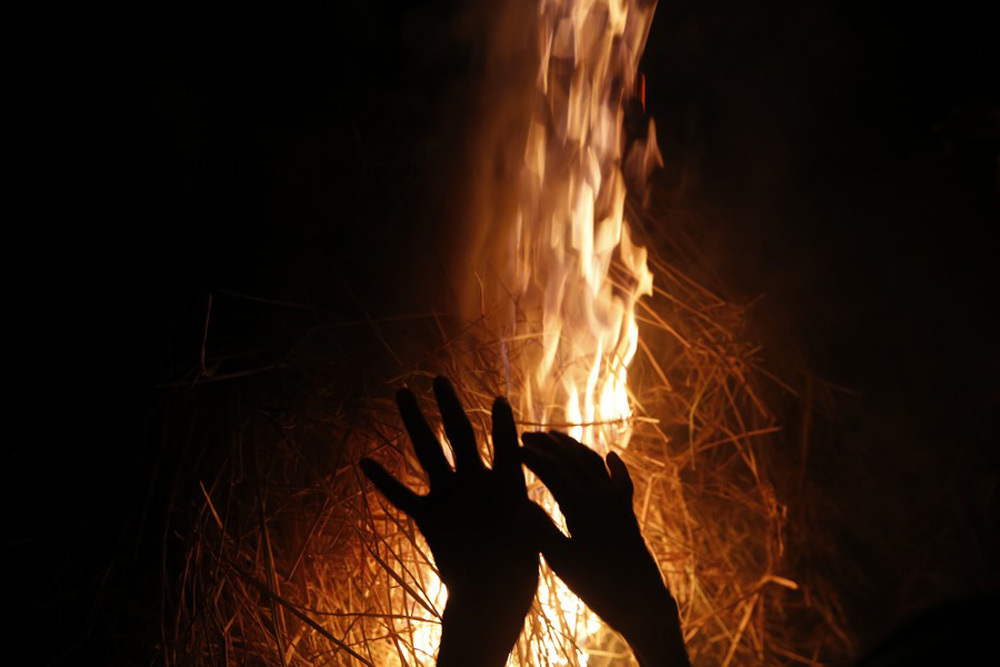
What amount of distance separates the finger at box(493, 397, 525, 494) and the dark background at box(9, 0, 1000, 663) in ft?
2.68

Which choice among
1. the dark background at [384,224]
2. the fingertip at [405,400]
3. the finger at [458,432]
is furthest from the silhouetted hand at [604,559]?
the dark background at [384,224]

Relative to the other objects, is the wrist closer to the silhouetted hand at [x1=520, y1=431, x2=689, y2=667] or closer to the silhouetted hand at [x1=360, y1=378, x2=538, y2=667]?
the silhouetted hand at [x1=360, y1=378, x2=538, y2=667]

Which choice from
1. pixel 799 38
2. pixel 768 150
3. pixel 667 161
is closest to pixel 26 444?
pixel 667 161

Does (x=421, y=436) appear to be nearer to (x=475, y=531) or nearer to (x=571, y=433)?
(x=475, y=531)

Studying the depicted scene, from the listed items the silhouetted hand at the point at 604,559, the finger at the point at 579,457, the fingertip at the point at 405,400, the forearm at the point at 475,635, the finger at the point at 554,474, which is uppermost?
the fingertip at the point at 405,400

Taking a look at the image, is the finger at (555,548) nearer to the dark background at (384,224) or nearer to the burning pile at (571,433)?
the burning pile at (571,433)

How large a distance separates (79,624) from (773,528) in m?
1.87

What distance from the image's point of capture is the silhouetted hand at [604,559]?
1.17 m

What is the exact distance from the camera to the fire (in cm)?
181

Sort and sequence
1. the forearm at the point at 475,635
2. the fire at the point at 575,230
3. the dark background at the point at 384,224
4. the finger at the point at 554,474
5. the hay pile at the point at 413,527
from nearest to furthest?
the forearm at the point at 475,635 → the finger at the point at 554,474 → the hay pile at the point at 413,527 → the dark background at the point at 384,224 → the fire at the point at 575,230

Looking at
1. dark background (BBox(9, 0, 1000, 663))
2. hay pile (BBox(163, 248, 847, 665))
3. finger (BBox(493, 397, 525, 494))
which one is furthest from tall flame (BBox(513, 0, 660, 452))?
finger (BBox(493, 397, 525, 494))

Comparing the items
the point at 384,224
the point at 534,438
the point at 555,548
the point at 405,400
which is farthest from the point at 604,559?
the point at 384,224

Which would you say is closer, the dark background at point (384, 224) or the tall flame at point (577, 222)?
the dark background at point (384, 224)

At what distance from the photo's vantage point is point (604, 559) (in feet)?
3.89
